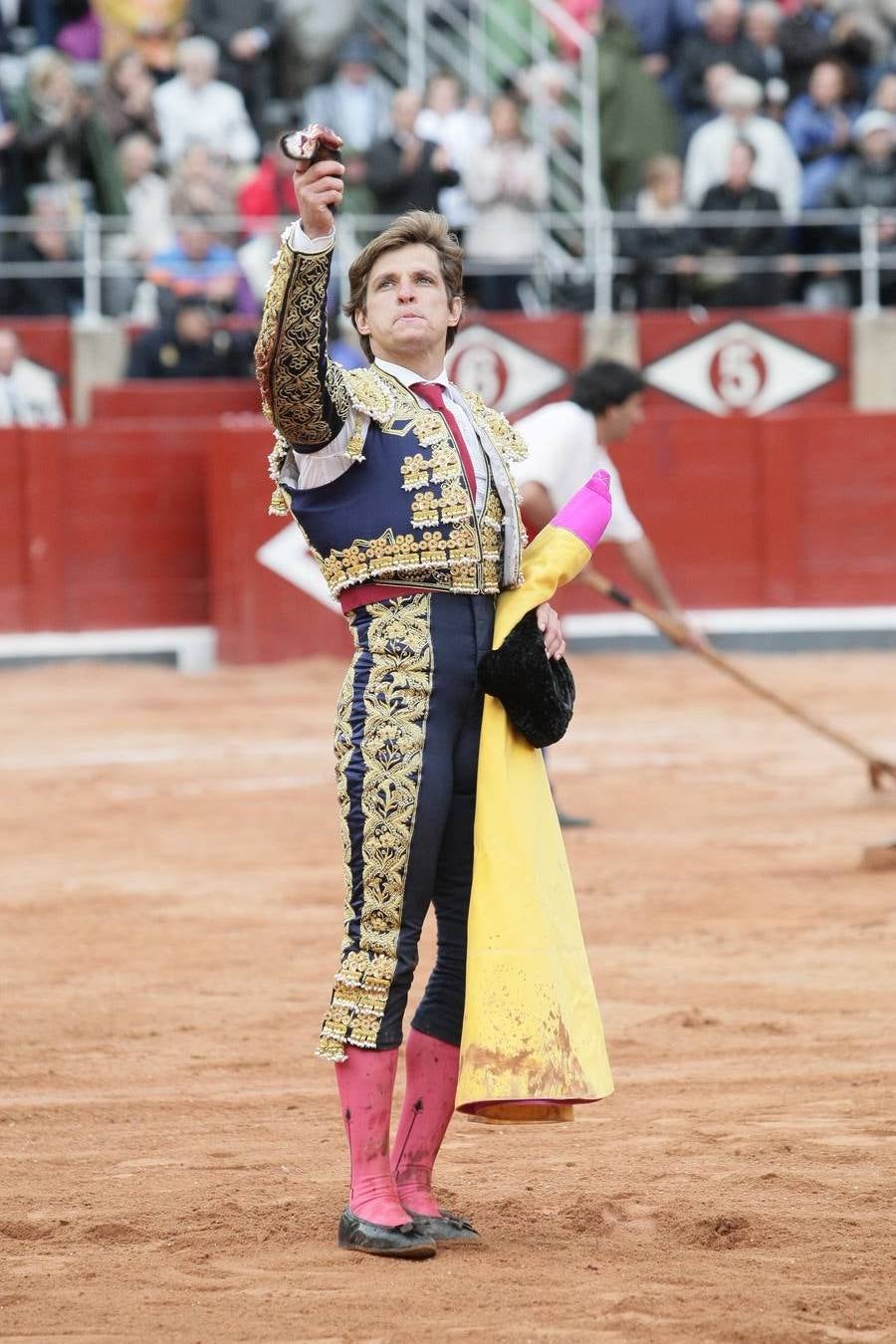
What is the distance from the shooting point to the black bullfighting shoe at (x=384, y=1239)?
330 cm

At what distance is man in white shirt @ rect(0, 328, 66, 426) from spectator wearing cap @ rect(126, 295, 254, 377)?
0.52 m

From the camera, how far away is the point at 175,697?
10.7 m

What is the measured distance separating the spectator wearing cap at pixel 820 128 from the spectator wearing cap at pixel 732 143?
4.9 inches

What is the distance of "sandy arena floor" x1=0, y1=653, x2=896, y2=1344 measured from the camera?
3125 mm

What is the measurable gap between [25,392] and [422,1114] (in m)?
9.44

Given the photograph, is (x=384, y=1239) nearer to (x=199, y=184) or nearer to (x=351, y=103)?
(x=199, y=184)

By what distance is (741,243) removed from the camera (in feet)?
43.6

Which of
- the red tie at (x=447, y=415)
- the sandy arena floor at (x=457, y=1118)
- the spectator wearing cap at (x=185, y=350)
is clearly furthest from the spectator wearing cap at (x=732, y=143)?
the red tie at (x=447, y=415)

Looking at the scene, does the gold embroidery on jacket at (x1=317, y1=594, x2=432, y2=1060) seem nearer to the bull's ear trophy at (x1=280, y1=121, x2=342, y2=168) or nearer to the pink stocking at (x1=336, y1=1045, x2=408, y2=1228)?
the pink stocking at (x1=336, y1=1045, x2=408, y2=1228)

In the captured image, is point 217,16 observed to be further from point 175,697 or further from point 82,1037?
point 82,1037

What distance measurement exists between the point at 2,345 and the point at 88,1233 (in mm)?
9020

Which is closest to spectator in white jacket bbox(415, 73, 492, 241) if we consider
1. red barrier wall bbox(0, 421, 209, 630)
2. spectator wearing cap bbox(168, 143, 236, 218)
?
spectator wearing cap bbox(168, 143, 236, 218)

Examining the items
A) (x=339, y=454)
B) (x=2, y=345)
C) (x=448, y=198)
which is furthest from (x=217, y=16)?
(x=339, y=454)

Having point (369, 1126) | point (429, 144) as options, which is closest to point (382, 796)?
point (369, 1126)
